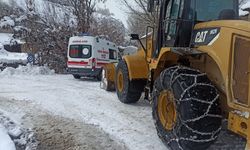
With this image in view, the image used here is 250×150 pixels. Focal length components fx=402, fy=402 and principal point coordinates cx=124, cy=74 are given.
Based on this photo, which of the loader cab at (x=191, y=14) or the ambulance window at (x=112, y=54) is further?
the ambulance window at (x=112, y=54)

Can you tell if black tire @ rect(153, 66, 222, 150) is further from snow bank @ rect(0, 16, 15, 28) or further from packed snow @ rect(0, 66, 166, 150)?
snow bank @ rect(0, 16, 15, 28)

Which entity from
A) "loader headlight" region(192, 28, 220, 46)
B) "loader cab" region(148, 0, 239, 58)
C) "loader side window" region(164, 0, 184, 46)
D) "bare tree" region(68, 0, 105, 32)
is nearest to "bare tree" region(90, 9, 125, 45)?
"bare tree" region(68, 0, 105, 32)

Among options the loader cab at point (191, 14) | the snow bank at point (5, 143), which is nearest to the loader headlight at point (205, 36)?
the loader cab at point (191, 14)

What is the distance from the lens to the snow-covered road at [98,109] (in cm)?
647

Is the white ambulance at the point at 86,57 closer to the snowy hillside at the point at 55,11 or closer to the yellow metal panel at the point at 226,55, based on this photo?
the snowy hillside at the point at 55,11

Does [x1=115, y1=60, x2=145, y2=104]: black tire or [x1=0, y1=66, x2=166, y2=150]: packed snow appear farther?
[x1=115, y1=60, x2=145, y2=104]: black tire

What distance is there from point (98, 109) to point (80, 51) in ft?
25.8

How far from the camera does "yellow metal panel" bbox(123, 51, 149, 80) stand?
29.1 ft

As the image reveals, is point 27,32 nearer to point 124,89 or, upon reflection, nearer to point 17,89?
point 17,89

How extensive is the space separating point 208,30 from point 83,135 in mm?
2590

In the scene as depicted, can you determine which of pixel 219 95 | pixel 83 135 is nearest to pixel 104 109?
pixel 83 135

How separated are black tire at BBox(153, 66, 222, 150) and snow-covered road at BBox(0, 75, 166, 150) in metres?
0.83

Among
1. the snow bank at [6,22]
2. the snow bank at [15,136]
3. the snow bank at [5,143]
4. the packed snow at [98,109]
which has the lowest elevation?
the packed snow at [98,109]

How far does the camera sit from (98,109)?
8562 mm
